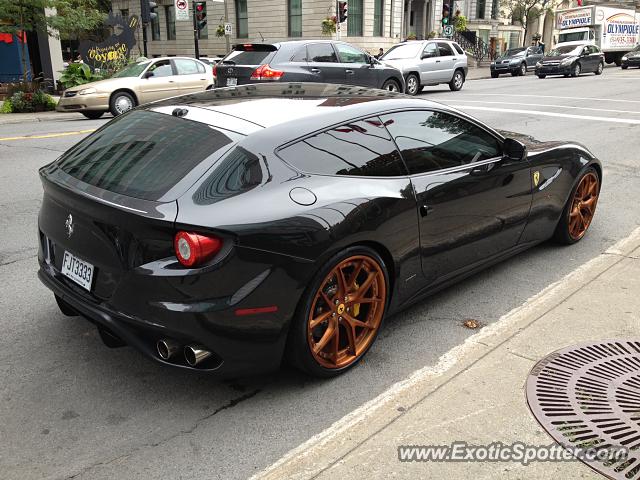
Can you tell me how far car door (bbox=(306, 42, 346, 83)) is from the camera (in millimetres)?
15102

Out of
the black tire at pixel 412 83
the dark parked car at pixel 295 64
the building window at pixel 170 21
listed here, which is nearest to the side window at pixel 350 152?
the dark parked car at pixel 295 64

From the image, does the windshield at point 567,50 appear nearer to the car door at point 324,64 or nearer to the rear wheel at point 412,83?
the rear wheel at point 412,83

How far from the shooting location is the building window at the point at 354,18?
37.8 m

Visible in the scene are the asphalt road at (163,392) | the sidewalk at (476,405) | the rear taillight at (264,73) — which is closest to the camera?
the sidewalk at (476,405)

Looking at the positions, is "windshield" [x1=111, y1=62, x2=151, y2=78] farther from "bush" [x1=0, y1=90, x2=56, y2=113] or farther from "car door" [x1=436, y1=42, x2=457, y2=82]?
"car door" [x1=436, y1=42, x2=457, y2=82]

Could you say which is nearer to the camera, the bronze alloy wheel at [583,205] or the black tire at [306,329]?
the black tire at [306,329]

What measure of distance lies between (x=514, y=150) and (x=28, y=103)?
16.3 meters

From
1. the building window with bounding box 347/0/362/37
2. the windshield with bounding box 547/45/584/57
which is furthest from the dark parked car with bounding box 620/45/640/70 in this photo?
the building window with bounding box 347/0/362/37

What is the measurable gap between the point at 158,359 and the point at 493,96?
18.6 meters

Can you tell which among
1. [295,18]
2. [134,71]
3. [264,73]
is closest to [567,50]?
[295,18]

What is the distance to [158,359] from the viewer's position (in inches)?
116

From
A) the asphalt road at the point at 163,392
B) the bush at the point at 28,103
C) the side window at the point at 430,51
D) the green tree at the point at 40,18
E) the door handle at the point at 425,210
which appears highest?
the green tree at the point at 40,18

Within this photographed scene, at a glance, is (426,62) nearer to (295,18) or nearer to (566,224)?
(566,224)

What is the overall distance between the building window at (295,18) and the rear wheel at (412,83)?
2062 centimetres
